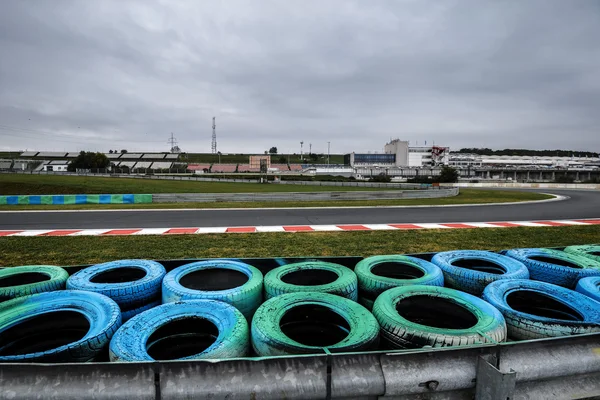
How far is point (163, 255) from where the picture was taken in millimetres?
6648

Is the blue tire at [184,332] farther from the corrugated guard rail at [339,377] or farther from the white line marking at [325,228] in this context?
the white line marking at [325,228]

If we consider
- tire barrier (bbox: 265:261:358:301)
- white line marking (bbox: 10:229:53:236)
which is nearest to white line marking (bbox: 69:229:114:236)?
white line marking (bbox: 10:229:53:236)

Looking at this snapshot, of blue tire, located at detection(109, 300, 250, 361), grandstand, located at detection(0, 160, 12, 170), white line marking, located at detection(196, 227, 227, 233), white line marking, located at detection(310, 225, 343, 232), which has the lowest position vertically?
white line marking, located at detection(196, 227, 227, 233)

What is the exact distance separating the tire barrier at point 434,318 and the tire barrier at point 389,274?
0.25 metres

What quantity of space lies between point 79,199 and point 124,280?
879 inches

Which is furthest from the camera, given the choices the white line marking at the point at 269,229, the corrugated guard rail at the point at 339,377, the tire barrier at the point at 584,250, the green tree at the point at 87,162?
the green tree at the point at 87,162

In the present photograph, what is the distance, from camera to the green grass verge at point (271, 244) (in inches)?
266

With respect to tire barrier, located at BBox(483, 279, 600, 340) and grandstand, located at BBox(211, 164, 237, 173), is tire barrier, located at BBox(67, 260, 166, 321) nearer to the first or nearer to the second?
tire barrier, located at BBox(483, 279, 600, 340)

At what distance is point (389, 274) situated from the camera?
13.8 ft

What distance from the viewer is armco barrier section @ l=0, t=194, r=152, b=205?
2089 centimetres

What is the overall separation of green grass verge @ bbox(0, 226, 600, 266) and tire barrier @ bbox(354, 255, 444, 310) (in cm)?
271

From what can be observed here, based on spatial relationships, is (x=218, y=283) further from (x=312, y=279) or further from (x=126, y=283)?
(x=312, y=279)

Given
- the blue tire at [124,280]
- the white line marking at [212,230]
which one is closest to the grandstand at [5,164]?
the white line marking at [212,230]

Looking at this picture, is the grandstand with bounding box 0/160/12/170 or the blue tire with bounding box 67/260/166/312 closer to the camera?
the blue tire with bounding box 67/260/166/312
